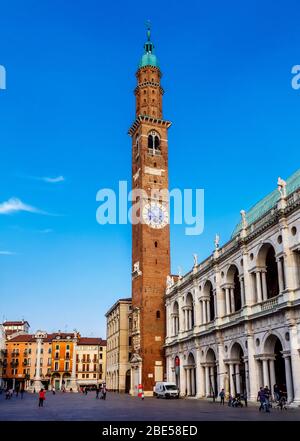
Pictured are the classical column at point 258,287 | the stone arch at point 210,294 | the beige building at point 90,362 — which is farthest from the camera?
the beige building at point 90,362

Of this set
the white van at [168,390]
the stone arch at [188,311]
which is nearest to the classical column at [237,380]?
the white van at [168,390]

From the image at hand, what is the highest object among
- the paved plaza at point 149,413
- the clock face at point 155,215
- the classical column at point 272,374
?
the clock face at point 155,215

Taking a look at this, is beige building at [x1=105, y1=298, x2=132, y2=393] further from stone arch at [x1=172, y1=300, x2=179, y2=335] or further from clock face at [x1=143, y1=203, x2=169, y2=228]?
clock face at [x1=143, y1=203, x2=169, y2=228]

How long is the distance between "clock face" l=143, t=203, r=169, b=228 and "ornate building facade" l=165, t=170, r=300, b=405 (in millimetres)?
12031

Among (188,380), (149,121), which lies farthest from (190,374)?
(149,121)

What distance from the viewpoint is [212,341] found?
48.2m

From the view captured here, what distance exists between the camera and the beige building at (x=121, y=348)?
257ft

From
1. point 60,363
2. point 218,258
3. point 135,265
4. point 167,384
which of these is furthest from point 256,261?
point 60,363

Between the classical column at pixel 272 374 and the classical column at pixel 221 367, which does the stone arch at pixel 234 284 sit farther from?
the classical column at pixel 272 374

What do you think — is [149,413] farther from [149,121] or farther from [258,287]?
[149,121]

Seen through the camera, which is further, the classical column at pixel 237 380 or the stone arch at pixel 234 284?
the stone arch at pixel 234 284

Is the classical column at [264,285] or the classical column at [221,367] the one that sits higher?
the classical column at [264,285]

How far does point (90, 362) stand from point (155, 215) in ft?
248

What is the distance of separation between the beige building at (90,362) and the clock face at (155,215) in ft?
242
